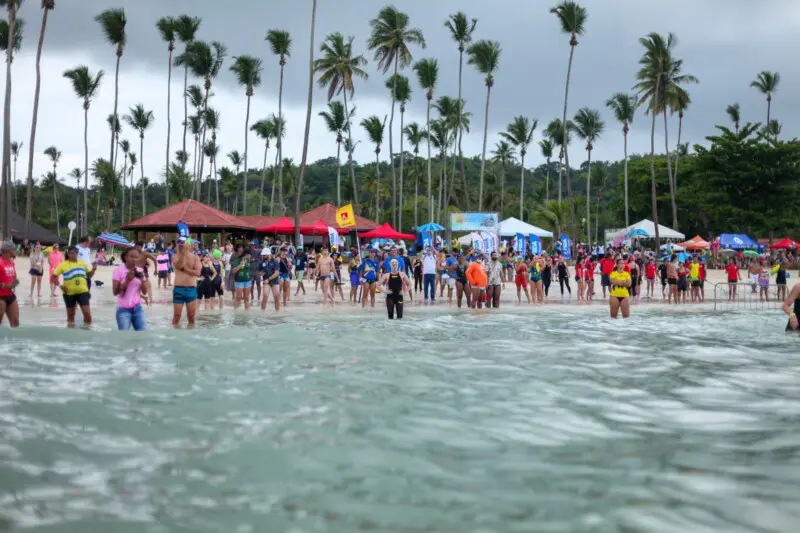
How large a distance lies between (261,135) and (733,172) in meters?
50.2

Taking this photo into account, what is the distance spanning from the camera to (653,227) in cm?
5006

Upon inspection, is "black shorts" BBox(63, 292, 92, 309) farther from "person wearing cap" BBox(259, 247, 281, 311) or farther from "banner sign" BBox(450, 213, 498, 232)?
"banner sign" BBox(450, 213, 498, 232)

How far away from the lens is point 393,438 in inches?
213

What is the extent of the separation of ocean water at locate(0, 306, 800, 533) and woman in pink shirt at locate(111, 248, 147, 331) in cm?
43

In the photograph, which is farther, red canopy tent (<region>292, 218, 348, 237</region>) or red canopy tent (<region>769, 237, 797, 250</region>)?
red canopy tent (<region>769, 237, 797, 250</region>)

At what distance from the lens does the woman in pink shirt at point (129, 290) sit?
406 inches

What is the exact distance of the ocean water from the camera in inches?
152

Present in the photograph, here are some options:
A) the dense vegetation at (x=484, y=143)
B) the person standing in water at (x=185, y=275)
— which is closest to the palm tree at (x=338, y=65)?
the dense vegetation at (x=484, y=143)

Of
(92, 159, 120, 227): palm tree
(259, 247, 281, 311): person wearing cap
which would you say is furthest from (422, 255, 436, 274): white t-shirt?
(92, 159, 120, 227): palm tree

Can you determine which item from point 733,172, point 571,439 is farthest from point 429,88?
point 571,439

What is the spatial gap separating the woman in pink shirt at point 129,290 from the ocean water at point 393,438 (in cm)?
43

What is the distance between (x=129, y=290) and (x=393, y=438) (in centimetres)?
652

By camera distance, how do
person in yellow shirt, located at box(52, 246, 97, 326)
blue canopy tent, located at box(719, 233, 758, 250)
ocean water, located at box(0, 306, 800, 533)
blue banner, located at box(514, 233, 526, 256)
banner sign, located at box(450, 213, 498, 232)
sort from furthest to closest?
blue canopy tent, located at box(719, 233, 758, 250) → blue banner, located at box(514, 233, 526, 256) → banner sign, located at box(450, 213, 498, 232) → person in yellow shirt, located at box(52, 246, 97, 326) → ocean water, located at box(0, 306, 800, 533)

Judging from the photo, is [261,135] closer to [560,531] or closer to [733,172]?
[733,172]
